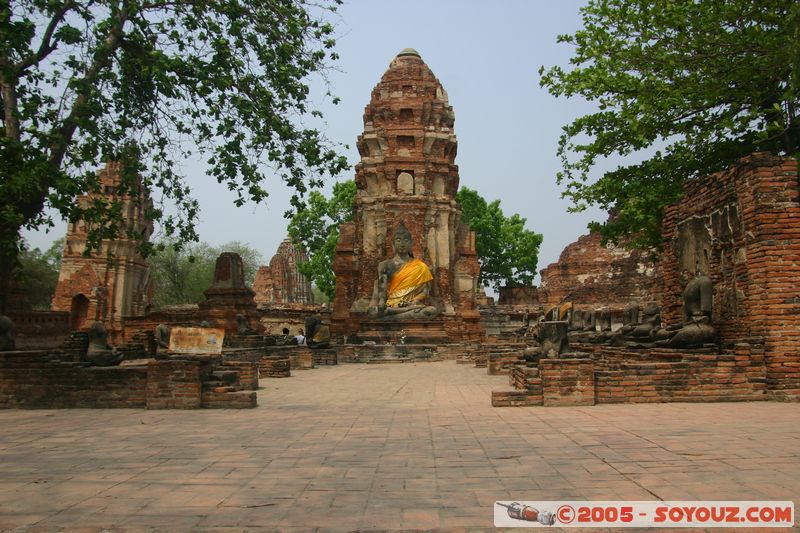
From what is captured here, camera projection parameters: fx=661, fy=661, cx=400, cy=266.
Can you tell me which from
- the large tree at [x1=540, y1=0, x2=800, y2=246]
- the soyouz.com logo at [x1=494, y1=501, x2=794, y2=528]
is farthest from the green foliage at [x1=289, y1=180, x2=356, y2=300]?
the soyouz.com logo at [x1=494, y1=501, x2=794, y2=528]

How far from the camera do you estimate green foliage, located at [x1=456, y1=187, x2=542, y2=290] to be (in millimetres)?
43656

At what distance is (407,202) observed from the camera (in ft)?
88.3

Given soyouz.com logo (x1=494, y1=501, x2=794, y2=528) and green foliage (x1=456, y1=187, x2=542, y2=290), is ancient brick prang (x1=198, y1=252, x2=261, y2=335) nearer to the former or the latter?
soyouz.com logo (x1=494, y1=501, x2=794, y2=528)

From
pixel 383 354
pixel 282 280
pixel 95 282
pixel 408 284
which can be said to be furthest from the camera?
pixel 282 280

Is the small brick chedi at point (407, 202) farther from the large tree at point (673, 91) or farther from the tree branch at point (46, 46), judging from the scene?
the tree branch at point (46, 46)

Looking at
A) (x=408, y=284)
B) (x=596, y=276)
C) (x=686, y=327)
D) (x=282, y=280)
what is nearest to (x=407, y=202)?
(x=408, y=284)

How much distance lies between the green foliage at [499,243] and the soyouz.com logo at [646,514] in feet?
131

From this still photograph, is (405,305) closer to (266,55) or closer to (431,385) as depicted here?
(431,385)

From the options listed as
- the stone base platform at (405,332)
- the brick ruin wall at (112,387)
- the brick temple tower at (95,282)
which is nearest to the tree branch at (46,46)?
the brick ruin wall at (112,387)

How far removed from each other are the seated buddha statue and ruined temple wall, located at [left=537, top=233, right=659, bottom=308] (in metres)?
11.9

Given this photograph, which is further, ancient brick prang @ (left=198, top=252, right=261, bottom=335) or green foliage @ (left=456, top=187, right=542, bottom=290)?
green foliage @ (left=456, top=187, right=542, bottom=290)

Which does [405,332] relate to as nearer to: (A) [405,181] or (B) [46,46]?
(A) [405,181]

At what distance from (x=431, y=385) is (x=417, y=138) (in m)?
17.4

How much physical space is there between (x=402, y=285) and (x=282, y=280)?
20826mm
